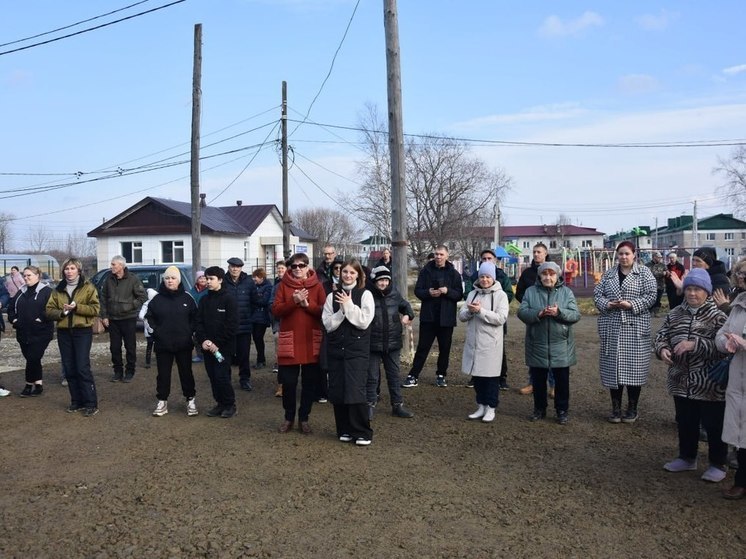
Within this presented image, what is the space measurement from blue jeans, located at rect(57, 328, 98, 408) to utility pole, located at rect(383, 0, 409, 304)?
444cm

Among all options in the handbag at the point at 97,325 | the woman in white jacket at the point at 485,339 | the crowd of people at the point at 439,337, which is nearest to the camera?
the crowd of people at the point at 439,337

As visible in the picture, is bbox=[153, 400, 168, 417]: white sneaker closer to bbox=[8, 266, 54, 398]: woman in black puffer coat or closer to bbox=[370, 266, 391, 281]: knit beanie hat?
bbox=[8, 266, 54, 398]: woman in black puffer coat

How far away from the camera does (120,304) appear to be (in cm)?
970

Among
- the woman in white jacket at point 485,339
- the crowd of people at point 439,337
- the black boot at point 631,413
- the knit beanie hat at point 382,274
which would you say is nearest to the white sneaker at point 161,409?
the crowd of people at point 439,337

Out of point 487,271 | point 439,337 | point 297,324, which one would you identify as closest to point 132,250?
point 439,337

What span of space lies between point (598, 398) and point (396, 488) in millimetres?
4146

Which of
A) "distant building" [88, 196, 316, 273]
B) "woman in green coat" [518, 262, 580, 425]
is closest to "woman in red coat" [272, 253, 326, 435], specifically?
"woman in green coat" [518, 262, 580, 425]

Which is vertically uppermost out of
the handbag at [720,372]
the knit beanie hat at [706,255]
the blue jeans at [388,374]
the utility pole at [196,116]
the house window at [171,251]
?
the utility pole at [196,116]

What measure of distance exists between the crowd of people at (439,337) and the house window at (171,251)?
29045 mm

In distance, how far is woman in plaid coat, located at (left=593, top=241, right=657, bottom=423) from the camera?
264 inches

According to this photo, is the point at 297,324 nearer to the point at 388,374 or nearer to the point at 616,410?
the point at 388,374

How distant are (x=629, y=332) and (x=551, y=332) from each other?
0.78 metres

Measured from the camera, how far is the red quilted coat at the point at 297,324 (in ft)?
21.2

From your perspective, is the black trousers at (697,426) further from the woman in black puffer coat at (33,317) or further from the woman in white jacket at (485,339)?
the woman in black puffer coat at (33,317)
